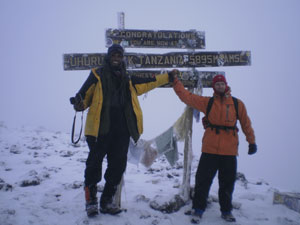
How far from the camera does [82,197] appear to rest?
374cm

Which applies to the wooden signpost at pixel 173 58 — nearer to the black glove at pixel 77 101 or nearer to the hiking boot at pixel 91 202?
the black glove at pixel 77 101

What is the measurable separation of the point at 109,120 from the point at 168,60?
173cm

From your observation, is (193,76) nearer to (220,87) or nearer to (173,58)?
(173,58)

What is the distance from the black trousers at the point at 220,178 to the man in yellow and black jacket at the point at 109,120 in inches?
47.3

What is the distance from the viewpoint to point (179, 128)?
3.98 meters

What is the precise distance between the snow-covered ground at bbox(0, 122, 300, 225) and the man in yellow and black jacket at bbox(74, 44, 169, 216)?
43cm

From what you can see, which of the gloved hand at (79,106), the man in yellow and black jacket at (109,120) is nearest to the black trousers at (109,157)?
the man in yellow and black jacket at (109,120)

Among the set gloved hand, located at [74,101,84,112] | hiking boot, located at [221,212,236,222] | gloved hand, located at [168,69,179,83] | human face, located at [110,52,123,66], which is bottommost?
hiking boot, located at [221,212,236,222]

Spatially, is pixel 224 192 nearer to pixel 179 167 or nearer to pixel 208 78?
pixel 208 78

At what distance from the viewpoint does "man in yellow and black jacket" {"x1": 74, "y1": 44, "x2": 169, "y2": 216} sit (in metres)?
2.97

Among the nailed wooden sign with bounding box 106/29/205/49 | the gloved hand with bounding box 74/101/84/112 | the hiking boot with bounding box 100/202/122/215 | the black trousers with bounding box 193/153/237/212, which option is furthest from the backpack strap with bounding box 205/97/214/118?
the hiking boot with bounding box 100/202/122/215

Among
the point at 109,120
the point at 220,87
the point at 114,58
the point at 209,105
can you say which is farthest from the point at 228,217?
the point at 114,58

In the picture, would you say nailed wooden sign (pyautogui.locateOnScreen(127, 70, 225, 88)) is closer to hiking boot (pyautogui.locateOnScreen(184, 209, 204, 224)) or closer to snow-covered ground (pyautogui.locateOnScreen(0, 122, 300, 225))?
snow-covered ground (pyautogui.locateOnScreen(0, 122, 300, 225))

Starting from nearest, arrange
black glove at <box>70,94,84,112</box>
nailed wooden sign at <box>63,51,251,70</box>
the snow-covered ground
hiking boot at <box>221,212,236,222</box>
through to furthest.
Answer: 1. black glove at <box>70,94,84,112</box>
2. the snow-covered ground
3. hiking boot at <box>221,212,236,222</box>
4. nailed wooden sign at <box>63,51,251,70</box>
